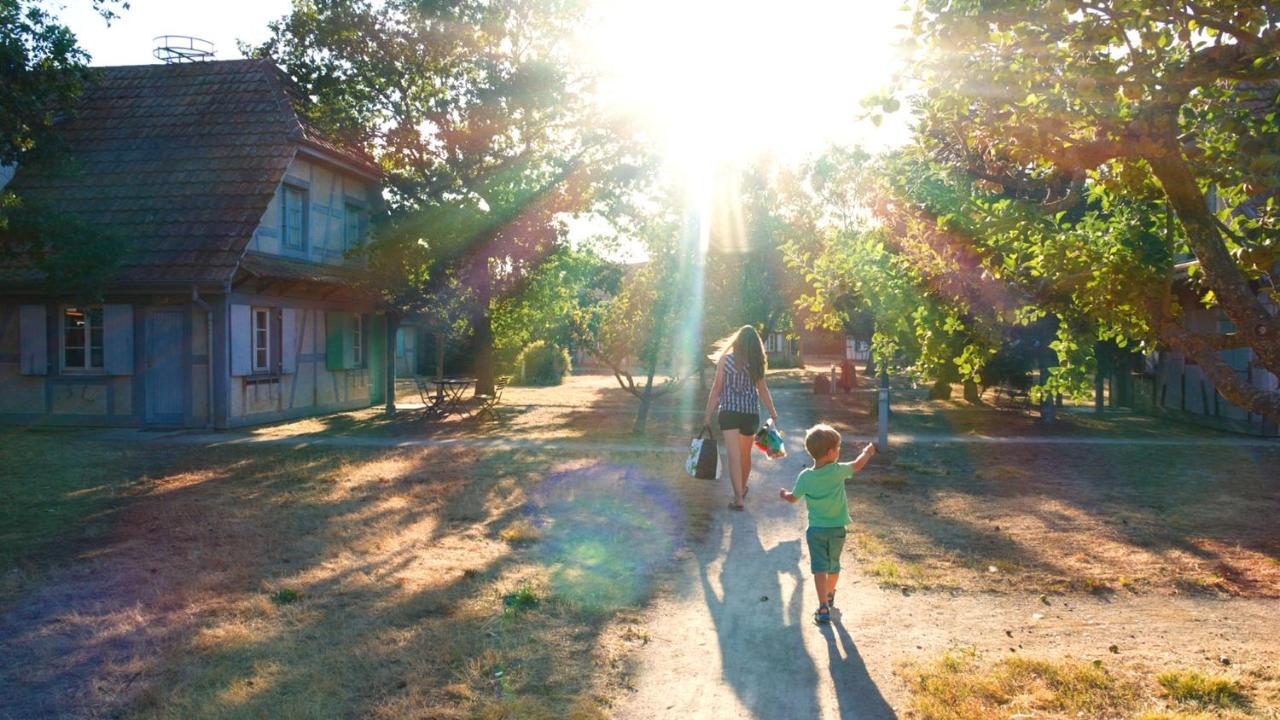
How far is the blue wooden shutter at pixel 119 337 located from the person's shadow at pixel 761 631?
45.6ft

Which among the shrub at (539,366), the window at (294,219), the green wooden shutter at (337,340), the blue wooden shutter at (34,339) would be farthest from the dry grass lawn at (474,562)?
the shrub at (539,366)

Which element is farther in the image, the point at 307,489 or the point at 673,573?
the point at 307,489

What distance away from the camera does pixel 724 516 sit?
353 inches

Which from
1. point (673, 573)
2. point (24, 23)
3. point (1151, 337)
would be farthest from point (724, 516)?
point (24, 23)

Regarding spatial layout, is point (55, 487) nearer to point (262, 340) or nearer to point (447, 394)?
point (262, 340)

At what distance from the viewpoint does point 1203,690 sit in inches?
173

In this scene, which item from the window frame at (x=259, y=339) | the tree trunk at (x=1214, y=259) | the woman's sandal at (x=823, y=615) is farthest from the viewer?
the window frame at (x=259, y=339)

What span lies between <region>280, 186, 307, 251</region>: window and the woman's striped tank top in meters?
12.9

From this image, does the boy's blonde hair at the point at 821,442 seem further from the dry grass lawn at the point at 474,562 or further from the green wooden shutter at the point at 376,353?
the green wooden shutter at the point at 376,353

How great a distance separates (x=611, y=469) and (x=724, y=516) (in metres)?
3.35

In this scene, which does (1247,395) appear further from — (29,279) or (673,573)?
(29,279)

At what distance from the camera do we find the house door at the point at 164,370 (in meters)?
17.2

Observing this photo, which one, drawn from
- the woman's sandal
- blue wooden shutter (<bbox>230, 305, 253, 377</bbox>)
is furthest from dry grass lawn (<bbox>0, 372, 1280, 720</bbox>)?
blue wooden shutter (<bbox>230, 305, 253, 377</bbox>)

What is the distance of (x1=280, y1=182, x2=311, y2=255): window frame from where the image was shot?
1884cm
